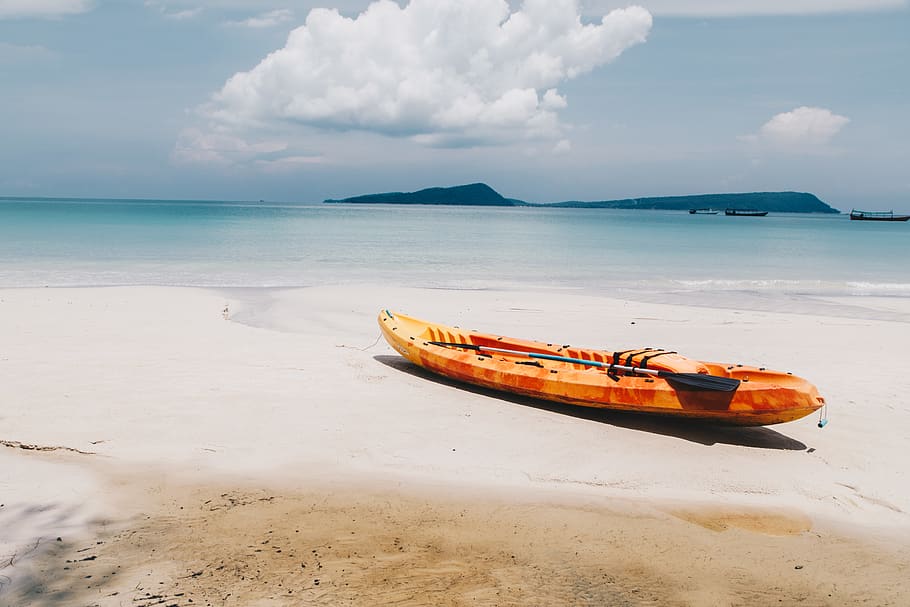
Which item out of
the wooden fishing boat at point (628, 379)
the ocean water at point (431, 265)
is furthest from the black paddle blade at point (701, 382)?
the ocean water at point (431, 265)

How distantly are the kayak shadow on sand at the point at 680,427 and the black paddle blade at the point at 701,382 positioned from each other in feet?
1.55

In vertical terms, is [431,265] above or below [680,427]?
above

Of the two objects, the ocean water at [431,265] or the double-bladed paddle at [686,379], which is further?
the ocean water at [431,265]

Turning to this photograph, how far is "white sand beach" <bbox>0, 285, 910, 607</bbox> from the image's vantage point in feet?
14.5

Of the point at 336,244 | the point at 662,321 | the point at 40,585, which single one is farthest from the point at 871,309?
the point at 336,244

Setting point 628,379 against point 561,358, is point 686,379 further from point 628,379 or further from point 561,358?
point 561,358

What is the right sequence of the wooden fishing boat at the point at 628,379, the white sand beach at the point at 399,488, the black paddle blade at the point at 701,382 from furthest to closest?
the black paddle blade at the point at 701,382 < the wooden fishing boat at the point at 628,379 < the white sand beach at the point at 399,488

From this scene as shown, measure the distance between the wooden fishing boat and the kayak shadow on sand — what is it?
0.21 meters

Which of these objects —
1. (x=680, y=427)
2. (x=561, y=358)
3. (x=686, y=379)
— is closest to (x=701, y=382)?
(x=686, y=379)

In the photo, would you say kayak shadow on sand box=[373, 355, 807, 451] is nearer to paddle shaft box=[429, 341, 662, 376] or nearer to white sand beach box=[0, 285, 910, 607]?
white sand beach box=[0, 285, 910, 607]

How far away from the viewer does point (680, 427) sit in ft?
25.2

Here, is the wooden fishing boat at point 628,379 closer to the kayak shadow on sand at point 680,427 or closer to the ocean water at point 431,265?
the kayak shadow on sand at point 680,427

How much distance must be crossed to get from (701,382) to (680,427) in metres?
0.74

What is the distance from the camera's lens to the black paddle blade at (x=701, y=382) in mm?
7070
